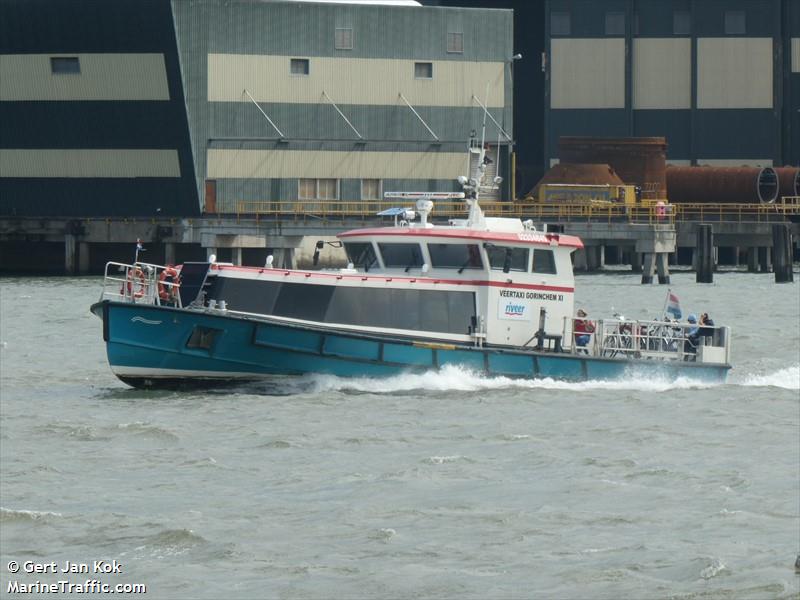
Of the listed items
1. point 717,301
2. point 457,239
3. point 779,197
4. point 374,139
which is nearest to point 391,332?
point 457,239


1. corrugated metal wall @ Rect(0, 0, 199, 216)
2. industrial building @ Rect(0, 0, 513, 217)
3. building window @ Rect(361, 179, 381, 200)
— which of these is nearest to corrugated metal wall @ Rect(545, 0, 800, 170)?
industrial building @ Rect(0, 0, 513, 217)

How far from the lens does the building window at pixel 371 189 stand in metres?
78.7

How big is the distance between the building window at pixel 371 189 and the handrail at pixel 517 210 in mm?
874

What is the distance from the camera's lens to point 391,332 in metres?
32.7

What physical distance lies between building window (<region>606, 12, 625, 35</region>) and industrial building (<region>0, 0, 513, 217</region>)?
16.4 metres

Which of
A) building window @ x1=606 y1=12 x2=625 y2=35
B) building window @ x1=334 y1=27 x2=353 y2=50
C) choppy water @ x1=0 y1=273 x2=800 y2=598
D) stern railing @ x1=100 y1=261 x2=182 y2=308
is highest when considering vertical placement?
building window @ x1=606 y1=12 x2=625 y2=35

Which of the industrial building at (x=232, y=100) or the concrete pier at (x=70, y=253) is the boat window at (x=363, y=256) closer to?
the industrial building at (x=232, y=100)

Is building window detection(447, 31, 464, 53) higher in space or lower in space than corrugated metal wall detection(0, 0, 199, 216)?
higher

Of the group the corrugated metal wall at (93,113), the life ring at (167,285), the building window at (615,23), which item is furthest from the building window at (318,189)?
the life ring at (167,285)

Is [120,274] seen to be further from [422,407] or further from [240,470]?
[240,470]

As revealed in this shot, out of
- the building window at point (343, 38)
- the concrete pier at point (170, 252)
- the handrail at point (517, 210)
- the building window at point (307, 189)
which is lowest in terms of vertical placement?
the concrete pier at point (170, 252)

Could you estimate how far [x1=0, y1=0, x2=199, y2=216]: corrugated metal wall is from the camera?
239 feet

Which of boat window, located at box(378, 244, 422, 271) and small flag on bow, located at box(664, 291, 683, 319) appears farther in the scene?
small flag on bow, located at box(664, 291, 683, 319)

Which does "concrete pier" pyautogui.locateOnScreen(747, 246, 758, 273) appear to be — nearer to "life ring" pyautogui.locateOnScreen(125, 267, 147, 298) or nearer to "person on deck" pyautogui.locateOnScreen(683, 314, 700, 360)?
"person on deck" pyautogui.locateOnScreen(683, 314, 700, 360)
